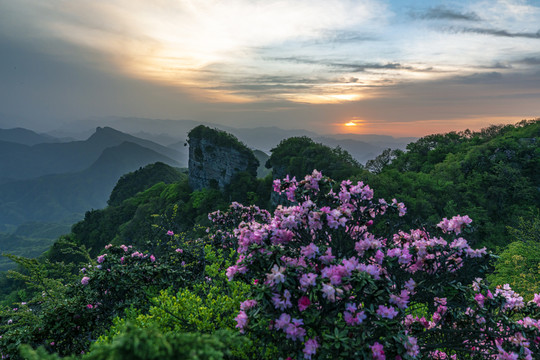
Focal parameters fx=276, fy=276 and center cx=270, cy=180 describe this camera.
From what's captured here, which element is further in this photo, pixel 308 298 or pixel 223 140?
pixel 223 140

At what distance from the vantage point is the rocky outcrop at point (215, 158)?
160 feet

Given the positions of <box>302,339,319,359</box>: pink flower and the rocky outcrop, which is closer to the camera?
<box>302,339,319,359</box>: pink flower

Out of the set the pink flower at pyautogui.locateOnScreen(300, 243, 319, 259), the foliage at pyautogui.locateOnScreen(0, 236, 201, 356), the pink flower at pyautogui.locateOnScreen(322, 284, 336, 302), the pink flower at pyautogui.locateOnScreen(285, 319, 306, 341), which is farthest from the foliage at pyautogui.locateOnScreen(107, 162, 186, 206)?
the pink flower at pyautogui.locateOnScreen(322, 284, 336, 302)

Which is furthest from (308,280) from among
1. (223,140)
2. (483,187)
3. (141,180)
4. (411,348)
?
(141,180)

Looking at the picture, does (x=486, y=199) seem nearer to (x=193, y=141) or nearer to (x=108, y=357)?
(x=108, y=357)

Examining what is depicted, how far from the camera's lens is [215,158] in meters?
51.6

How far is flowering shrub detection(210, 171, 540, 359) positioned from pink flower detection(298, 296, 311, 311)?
0.01m

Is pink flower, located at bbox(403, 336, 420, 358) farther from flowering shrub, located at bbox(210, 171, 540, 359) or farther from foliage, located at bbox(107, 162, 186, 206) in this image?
foliage, located at bbox(107, 162, 186, 206)

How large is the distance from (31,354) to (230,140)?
48719 millimetres

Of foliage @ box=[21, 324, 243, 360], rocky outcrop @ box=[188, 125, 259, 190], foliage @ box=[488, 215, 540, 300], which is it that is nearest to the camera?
foliage @ box=[21, 324, 243, 360]

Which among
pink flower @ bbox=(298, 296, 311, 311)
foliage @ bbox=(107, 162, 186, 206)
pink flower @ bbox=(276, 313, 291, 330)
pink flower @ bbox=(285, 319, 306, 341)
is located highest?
pink flower @ bbox=(298, 296, 311, 311)

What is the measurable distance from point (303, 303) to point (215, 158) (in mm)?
49264

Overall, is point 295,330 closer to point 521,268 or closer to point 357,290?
point 357,290

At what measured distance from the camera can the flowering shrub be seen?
378 centimetres
